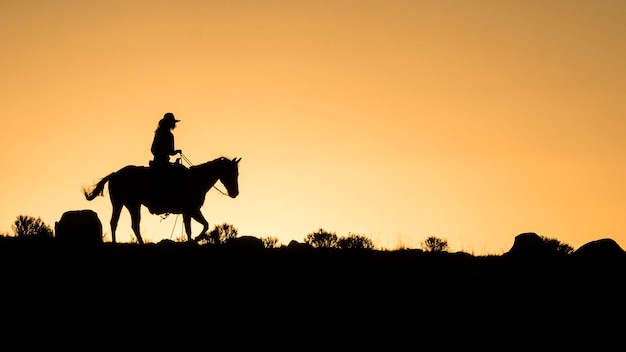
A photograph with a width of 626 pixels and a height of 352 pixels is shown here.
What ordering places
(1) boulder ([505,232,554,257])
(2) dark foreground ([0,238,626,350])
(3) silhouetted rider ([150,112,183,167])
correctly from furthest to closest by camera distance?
1. (1) boulder ([505,232,554,257])
2. (3) silhouetted rider ([150,112,183,167])
3. (2) dark foreground ([0,238,626,350])

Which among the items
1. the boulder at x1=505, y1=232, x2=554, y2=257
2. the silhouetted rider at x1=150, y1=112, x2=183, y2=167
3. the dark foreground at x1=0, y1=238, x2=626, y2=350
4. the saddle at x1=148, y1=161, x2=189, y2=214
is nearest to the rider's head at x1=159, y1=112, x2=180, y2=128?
the silhouetted rider at x1=150, y1=112, x2=183, y2=167

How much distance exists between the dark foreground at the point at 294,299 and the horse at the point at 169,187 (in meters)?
3.29

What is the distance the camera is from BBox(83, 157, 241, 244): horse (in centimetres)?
2312

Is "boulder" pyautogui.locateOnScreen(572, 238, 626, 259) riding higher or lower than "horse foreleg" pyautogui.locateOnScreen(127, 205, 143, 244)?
lower

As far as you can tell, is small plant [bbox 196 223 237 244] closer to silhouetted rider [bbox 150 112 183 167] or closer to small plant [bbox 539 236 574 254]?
silhouetted rider [bbox 150 112 183 167]

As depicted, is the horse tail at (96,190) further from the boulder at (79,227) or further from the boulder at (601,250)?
the boulder at (601,250)

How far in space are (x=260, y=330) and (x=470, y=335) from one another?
3.49 metres

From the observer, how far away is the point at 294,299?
15.3 meters

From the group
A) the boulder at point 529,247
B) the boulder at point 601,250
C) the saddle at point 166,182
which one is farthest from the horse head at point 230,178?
the boulder at point 601,250

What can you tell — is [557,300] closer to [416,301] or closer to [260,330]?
[416,301]

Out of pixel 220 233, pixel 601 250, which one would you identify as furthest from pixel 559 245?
pixel 220 233

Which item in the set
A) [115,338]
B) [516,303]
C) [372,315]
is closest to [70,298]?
[115,338]

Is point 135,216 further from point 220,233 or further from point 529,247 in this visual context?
point 529,247

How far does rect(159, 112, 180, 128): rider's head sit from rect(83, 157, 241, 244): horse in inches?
44.1
